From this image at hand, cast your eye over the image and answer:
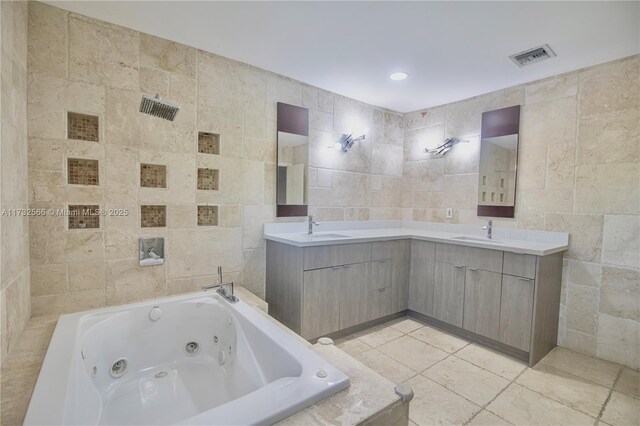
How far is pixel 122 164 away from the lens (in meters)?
2.10

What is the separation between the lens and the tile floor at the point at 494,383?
1.75 m

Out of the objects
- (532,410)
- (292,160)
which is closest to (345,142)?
(292,160)

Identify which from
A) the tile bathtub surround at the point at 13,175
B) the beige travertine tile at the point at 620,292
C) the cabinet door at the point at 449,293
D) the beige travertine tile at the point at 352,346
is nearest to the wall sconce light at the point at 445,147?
the cabinet door at the point at 449,293

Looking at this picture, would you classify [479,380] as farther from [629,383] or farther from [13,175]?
[13,175]

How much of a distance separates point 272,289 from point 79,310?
1393 mm

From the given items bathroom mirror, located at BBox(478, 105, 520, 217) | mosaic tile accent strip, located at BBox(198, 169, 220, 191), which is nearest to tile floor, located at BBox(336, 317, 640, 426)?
bathroom mirror, located at BBox(478, 105, 520, 217)

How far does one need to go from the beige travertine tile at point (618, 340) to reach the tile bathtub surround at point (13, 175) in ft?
12.6

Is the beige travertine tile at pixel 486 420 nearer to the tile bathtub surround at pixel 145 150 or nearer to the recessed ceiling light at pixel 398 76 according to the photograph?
the tile bathtub surround at pixel 145 150

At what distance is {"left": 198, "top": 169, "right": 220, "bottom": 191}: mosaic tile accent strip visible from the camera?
2.44m

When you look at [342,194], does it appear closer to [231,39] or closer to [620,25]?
[231,39]

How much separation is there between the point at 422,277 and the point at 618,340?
4.92ft

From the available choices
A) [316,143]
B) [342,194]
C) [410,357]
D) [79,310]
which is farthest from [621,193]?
[79,310]

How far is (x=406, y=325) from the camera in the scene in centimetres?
299

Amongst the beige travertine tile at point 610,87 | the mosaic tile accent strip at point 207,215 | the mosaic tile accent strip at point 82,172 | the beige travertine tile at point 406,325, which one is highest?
the beige travertine tile at point 610,87
